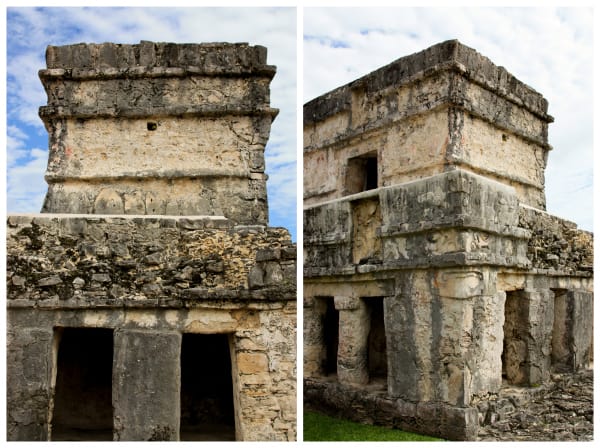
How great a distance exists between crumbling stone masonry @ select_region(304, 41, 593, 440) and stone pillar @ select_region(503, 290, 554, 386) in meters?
0.02

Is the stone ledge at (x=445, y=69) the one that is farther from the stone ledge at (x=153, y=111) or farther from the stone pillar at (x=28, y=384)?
the stone pillar at (x=28, y=384)

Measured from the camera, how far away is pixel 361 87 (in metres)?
10.2

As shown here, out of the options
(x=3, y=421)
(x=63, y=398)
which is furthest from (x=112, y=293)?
(x=63, y=398)

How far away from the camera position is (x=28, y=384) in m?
5.02

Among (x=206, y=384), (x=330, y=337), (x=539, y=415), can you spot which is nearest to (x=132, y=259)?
(x=206, y=384)

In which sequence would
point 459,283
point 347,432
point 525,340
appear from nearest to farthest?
point 459,283 → point 347,432 → point 525,340

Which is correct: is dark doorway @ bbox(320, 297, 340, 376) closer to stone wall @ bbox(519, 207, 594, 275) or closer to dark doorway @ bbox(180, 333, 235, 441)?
dark doorway @ bbox(180, 333, 235, 441)

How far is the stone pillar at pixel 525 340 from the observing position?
7.16 meters

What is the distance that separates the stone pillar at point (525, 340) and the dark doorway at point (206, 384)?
3.65m

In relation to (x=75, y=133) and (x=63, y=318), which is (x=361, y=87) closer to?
(x=75, y=133)

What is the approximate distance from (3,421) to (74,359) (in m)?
2.10

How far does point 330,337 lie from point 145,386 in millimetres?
3786

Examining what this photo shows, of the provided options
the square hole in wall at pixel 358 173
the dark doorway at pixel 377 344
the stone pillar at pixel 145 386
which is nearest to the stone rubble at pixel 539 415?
the dark doorway at pixel 377 344

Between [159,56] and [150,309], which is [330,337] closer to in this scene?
[150,309]
